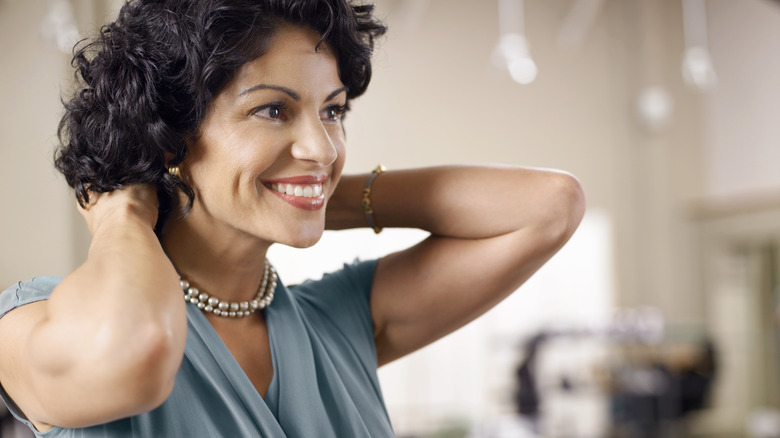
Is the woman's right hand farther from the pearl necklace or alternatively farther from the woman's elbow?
the woman's elbow

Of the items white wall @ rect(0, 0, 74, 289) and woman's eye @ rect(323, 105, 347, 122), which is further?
white wall @ rect(0, 0, 74, 289)

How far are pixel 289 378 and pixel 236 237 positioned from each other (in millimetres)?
212

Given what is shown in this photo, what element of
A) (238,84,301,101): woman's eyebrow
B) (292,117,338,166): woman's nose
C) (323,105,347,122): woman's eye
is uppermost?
(238,84,301,101): woman's eyebrow

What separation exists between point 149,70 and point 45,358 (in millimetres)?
384

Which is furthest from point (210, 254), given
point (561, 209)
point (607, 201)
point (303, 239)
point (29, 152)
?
point (607, 201)

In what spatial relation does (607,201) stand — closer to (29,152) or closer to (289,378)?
(29,152)

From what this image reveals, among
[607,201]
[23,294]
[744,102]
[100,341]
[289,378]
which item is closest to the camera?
[100,341]

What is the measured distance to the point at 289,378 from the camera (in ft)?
3.31

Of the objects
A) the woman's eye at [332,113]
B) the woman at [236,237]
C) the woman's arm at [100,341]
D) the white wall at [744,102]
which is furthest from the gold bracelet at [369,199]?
the white wall at [744,102]

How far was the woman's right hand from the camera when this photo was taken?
2.91ft

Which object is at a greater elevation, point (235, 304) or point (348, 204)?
point (348, 204)

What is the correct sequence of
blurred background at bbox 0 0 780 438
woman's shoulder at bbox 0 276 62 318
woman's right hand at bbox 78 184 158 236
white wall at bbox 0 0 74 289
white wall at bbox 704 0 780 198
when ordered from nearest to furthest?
woman's shoulder at bbox 0 276 62 318 < woman's right hand at bbox 78 184 158 236 < white wall at bbox 0 0 74 289 < blurred background at bbox 0 0 780 438 < white wall at bbox 704 0 780 198

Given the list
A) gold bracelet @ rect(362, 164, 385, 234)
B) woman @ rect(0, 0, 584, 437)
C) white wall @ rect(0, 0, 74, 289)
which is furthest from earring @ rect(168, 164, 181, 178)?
white wall @ rect(0, 0, 74, 289)

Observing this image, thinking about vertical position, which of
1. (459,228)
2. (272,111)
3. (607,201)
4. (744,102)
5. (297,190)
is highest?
(272,111)
